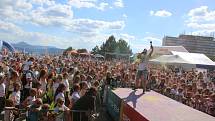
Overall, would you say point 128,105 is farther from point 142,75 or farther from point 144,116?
point 142,75

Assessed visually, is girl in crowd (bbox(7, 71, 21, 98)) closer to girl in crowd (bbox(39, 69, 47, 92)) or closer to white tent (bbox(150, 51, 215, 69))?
girl in crowd (bbox(39, 69, 47, 92))

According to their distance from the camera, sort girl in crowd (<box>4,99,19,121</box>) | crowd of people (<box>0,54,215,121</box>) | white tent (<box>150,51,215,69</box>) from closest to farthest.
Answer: girl in crowd (<box>4,99,19,121</box>) < crowd of people (<box>0,54,215,121</box>) < white tent (<box>150,51,215,69</box>)

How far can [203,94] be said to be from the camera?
14219mm

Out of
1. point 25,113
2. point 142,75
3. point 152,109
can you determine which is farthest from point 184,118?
point 142,75

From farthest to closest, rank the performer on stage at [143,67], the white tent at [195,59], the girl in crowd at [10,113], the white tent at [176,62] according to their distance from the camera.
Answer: the white tent at [195,59], the white tent at [176,62], the performer on stage at [143,67], the girl in crowd at [10,113]

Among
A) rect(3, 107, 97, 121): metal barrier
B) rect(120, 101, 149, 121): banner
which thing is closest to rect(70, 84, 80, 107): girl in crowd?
rect(3, 107, 97, 121): metal barrier

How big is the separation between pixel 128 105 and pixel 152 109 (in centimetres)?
73

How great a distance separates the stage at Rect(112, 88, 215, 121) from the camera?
8.25 m

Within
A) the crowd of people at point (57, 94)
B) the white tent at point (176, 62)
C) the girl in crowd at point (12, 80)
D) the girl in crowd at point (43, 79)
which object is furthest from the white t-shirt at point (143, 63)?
the white tent at point (176, 62)

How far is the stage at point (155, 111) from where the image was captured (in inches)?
325

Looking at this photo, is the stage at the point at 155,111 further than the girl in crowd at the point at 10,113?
Yes

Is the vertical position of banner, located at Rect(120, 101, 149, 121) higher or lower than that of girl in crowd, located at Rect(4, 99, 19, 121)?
lower

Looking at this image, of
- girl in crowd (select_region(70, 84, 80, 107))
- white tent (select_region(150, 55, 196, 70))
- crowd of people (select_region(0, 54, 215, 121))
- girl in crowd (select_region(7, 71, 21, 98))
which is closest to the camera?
crowd of people (select_region(0, 54, 215, 121))

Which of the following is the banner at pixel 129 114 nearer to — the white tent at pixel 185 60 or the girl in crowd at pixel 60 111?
the girl in crowd at pixel 60 111
